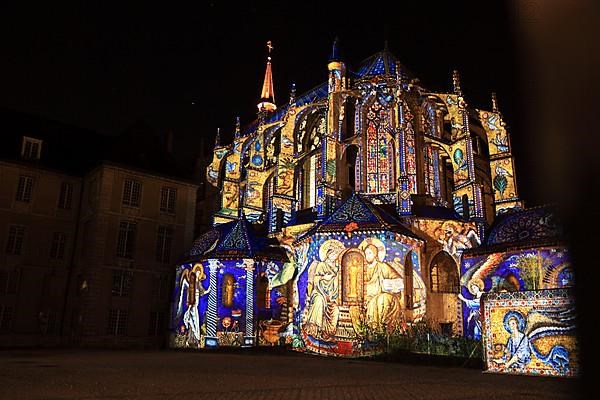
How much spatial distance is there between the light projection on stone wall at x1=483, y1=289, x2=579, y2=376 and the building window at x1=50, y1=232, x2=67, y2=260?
24.8 meters

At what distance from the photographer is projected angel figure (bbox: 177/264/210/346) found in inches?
1062

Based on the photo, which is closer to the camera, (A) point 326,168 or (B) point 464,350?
(B) point 464,350

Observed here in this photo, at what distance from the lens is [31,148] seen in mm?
30828

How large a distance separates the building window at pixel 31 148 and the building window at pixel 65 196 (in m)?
2.25

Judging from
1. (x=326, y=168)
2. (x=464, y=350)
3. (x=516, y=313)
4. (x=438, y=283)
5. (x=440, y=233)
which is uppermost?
(x=326, y=168)

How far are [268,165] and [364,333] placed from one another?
1613 cm

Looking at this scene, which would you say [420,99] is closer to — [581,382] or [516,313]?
[516,313]

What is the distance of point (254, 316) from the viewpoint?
26.5 m

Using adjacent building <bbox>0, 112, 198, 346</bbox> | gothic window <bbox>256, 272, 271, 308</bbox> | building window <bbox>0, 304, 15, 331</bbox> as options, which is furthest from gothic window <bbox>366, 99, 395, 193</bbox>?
building window <bbox>0, 304, 15, 331</bbox>

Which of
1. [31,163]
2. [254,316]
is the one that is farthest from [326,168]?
[31,163]

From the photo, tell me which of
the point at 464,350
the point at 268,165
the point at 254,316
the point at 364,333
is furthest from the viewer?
the point at 268,165

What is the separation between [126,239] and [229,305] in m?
7.91

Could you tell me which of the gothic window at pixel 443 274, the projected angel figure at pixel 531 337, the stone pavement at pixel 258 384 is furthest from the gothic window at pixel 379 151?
the stone pavement at pixel 258 384

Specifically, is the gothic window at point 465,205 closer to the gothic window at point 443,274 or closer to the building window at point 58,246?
the gothic window at point 443,274
